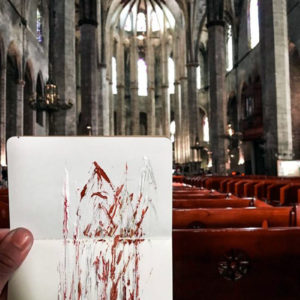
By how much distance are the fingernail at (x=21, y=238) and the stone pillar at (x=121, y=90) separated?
36645mm

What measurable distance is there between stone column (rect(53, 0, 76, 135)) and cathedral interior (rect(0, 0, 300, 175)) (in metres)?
0.04

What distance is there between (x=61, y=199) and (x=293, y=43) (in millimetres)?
19820

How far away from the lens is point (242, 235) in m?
1.49

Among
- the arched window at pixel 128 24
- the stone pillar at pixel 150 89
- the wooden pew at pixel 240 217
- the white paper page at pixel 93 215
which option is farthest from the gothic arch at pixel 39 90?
the white paper page at pixel 93 215

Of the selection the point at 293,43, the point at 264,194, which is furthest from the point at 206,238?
the point at 293,43

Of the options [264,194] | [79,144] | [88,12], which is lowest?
[264,194]

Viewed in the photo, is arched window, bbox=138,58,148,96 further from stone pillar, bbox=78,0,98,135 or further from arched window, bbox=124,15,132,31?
stone pillar, bbox=78,0,98,135

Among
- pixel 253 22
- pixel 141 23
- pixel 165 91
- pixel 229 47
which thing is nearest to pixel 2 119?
pixel 253 22

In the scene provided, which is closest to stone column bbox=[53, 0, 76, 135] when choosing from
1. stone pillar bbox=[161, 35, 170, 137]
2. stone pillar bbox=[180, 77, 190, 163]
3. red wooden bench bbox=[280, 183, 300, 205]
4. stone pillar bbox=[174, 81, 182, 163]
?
red wooden bench bbox=[280, 183, 300, 205]

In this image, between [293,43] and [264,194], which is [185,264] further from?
[293,43]

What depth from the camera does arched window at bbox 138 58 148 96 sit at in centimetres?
4103

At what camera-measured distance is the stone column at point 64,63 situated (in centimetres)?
1341

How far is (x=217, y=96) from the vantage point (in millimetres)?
21188

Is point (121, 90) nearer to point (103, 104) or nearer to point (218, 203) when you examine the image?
point (103, 104)
